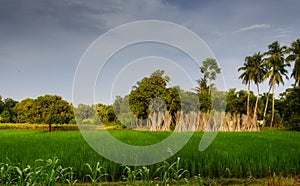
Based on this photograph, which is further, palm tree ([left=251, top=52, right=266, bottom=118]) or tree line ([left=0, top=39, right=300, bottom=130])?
palm tree ([left=251, top=52, right=266, bottom=118])

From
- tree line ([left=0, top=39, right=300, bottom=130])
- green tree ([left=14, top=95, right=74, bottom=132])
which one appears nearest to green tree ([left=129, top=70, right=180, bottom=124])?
tree line ([left=0, top=39, right=300, bottom=130])

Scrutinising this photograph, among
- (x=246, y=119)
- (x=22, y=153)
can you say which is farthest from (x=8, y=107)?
(x=22, y=153)

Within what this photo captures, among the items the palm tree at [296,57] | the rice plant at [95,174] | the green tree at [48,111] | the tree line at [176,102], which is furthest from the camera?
the palm tree at [296,57]

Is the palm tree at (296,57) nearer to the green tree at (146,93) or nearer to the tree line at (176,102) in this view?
the tree line at (176,102)

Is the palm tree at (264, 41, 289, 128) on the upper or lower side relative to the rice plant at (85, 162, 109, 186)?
upper

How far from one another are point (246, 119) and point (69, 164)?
2546 centimetres

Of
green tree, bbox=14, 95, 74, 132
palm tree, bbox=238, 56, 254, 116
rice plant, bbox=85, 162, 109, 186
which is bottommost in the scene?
rice plant, bbox=85, 162, 109, 186

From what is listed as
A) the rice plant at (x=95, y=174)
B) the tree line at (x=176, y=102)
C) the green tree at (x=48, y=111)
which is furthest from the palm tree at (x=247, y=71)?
the rice plant at (x=95, y=174)

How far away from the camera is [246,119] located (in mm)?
28609

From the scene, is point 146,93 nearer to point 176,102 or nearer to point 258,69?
point 176,102

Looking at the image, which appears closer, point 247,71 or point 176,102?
point 176,102

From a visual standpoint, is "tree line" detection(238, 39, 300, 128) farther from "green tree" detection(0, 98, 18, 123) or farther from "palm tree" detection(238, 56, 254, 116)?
"green tree" detection(0, 98, 18, 123)

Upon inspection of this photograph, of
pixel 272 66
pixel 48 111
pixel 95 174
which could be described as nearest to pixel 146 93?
pixel 95 174

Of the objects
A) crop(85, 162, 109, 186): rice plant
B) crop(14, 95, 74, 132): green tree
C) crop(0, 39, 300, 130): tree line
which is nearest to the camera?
crop(85, 162, 109, 186): rice plant
